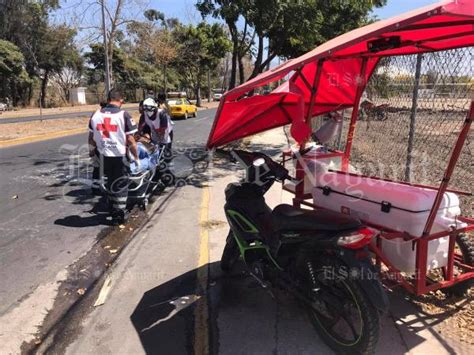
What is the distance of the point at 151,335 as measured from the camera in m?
3.78

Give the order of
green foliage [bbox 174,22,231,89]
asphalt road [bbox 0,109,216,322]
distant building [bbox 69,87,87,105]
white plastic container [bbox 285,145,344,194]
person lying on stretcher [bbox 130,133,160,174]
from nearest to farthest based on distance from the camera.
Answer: white plastic container [bbox 285,145,344,194], asphalt road [bbox 0,109,216,322], person lying on stretcher [bbox 130,133,160,174], green foliage [bbox 174,22,231,89], distant building [bbox 69,87,87,105]

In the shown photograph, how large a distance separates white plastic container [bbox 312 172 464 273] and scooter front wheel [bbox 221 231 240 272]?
Result: 1204mm

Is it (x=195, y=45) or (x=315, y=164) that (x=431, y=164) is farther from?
(x=195, y=45)

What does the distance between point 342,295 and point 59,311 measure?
261 centimetres

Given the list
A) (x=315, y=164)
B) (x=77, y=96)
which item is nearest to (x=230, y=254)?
(x=315, y=164)

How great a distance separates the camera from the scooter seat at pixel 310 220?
331cm

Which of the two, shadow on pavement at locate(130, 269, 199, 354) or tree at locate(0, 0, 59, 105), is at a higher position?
tree at locate(0, 0, 59, 105)

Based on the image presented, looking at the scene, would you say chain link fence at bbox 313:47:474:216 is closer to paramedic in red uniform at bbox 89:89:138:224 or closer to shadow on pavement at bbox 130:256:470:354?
shadow on pavement at bbox 130:256:470:354

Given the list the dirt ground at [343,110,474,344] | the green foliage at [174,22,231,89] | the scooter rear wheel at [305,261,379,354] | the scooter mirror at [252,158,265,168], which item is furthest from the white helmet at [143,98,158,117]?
the green foliage at [174,22,231,89]

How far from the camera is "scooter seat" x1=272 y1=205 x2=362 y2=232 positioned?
331 centimetres

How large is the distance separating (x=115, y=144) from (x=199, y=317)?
11.2ft

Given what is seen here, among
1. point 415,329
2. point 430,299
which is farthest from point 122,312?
point 430,299

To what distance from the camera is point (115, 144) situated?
6652mm

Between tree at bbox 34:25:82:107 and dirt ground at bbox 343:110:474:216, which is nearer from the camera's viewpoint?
dirt ground at bbox 343:110:474:216
